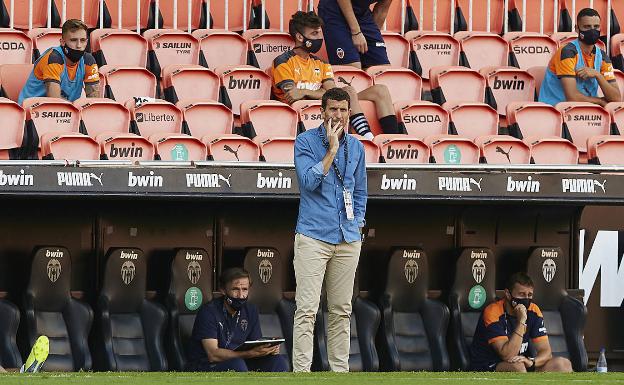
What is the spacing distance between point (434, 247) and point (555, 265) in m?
0.95

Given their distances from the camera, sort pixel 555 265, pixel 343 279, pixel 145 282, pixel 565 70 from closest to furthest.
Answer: pixel 343 279, pixel 145 282, pixel 555 265, pixel 565 70

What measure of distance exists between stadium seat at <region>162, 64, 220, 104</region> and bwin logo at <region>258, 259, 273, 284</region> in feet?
5.66

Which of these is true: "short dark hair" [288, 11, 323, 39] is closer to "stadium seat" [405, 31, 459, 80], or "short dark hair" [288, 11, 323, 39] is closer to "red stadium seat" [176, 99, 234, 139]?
"red stadium seat" [176, 99, 234, 139]

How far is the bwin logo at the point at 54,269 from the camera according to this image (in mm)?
10969

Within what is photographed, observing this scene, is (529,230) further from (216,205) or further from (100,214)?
(100,214)

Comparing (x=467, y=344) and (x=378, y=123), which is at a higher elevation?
(x=378, y=123)

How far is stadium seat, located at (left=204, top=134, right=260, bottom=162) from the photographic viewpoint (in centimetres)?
1134

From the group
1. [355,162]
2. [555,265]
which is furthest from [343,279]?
[555,265]

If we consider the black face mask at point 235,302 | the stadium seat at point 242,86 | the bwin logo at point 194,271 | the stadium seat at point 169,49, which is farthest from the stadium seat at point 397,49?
the black face mask at point 235,302

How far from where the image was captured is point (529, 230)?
1226cm

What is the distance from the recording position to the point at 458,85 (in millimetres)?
13492

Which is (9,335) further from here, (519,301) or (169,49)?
(519,301)

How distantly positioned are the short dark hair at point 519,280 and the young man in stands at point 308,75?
1.73 m

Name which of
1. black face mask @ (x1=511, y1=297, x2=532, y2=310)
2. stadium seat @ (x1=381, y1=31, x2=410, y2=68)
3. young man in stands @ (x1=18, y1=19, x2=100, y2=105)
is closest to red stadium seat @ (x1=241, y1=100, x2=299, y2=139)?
young man in stands @ (x1=18, y1=19, x2=100, y2=105)
